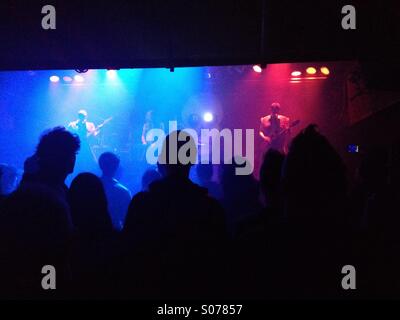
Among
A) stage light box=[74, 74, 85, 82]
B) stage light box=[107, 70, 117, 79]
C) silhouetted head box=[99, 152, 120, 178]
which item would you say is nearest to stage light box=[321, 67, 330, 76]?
stage light box=[107, 70, 117, 79]

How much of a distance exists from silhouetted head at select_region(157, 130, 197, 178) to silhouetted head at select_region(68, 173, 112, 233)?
30 cm

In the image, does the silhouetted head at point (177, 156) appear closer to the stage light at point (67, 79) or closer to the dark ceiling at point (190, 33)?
the dark ceiling at point (190, 33)

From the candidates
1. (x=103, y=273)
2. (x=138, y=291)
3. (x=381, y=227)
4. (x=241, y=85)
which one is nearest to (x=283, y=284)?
(x=381, y=227)

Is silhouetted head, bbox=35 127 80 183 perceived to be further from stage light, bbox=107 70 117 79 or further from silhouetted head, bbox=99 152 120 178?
stage light, bbox=107 70 117 79

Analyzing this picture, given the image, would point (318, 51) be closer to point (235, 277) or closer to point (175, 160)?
point (175, 160)

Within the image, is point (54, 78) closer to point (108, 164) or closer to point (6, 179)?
point (6, 179)

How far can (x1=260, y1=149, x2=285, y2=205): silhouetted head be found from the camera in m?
1.52

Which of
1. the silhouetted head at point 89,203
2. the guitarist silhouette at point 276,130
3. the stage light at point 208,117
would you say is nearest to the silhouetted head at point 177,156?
the silhouetted head at point 89,203

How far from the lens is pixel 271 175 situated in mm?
1576

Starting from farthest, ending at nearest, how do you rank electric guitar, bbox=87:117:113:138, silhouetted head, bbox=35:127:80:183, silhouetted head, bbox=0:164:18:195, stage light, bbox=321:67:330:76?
electric guitar, bbox=87:117:113:138 < stage light, bbox=321:67:330:76 < silhouetted head, bbox=0:164:18:195 < silhouetted head, bbox=35:127:80:183

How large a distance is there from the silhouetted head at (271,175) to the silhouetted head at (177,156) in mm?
332

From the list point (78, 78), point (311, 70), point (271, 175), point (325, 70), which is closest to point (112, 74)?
point (78, 78)

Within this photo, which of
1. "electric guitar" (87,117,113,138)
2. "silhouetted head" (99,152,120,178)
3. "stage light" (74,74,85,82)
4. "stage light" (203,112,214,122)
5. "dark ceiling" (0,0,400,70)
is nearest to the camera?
"dark ceiling" (0,0,400,70)

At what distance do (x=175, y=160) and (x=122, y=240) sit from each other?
0.44 m
